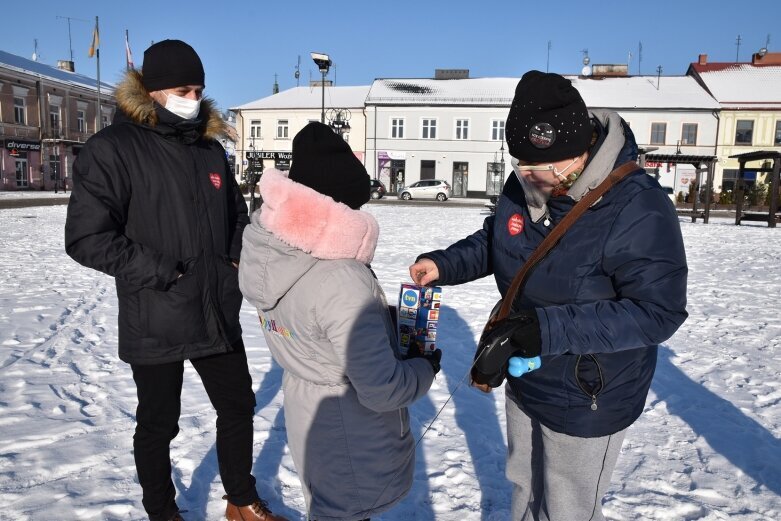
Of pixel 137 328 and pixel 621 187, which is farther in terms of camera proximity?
pixel 137 328

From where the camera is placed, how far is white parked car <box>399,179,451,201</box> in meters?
34.4

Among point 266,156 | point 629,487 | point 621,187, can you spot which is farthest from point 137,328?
point 266,156

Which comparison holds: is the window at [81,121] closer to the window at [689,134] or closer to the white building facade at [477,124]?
the white building facade at [477,124]

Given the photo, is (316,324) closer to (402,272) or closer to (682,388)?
(682,388)

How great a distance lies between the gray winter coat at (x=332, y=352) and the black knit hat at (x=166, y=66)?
83 cm

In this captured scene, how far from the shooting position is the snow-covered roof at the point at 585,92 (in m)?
38.0

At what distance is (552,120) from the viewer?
1.65 m

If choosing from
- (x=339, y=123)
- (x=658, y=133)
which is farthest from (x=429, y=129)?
(x=339, y=123)

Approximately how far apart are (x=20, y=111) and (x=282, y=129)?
671 inches

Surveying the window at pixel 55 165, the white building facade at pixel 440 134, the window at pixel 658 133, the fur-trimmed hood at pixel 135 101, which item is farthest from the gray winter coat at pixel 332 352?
the window at pixel 55 165

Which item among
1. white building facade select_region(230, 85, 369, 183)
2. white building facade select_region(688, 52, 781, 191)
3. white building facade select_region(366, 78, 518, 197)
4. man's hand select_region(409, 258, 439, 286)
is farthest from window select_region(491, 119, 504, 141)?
man's hand select_region(409, 258, 439, 286)

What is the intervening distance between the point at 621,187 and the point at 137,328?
184 centimetres

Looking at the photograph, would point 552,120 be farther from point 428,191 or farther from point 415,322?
point 428,191

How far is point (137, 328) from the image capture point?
2.20 metres
